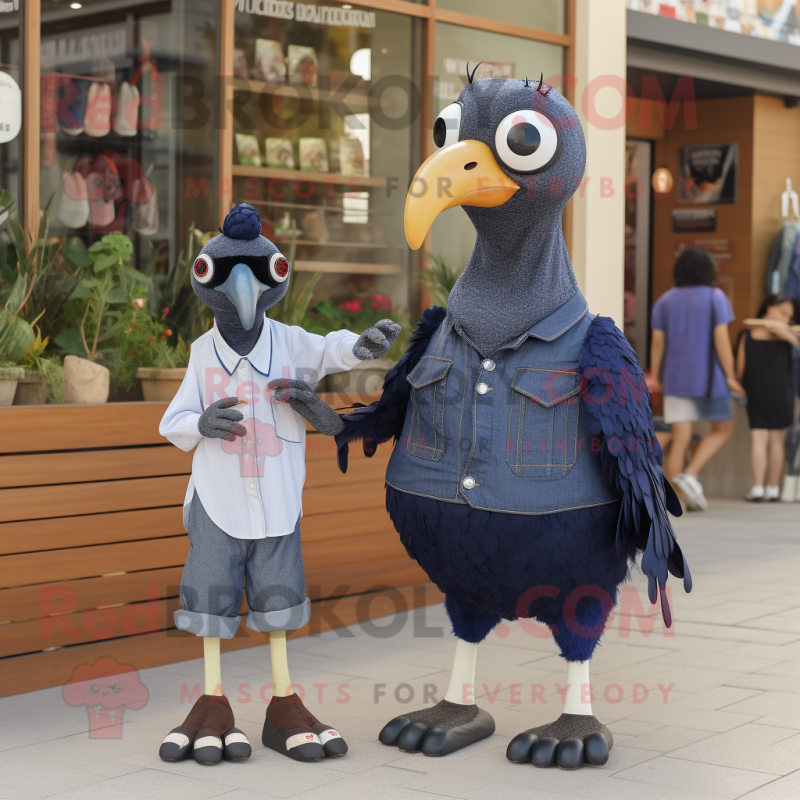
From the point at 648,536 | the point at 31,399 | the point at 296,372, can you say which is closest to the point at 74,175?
the point at 31,399

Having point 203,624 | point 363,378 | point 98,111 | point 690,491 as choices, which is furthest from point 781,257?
point 203,624

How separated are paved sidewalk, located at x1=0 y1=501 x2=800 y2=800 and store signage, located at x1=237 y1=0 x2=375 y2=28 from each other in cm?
292

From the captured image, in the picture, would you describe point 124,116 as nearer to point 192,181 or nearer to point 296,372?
point 192,181

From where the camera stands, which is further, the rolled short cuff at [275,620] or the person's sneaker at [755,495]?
the person's sneaker at [755,495]


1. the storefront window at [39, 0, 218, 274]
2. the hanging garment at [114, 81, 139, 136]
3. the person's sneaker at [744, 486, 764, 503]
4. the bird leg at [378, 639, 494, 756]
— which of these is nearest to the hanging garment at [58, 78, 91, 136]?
the storefront window at [39, 0, 218, 274]

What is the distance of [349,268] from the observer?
5953mm

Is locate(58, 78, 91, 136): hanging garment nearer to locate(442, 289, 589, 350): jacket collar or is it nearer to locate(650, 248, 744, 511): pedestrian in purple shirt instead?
locate(442, 289, 589, 350): jacket collar

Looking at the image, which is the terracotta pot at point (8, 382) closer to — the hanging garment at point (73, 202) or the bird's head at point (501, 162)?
the hanging garment at point (73, 202)

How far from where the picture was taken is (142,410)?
14.1 feet

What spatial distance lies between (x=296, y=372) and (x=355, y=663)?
1.38 metres

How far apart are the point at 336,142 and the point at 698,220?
183 inches

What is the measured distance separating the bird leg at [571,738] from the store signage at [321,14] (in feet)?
12.1

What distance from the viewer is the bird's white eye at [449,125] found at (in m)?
3.26

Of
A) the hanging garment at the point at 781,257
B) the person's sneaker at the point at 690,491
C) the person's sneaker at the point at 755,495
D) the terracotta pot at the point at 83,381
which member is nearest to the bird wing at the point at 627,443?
the terracotta pot at the point at 83,381
